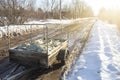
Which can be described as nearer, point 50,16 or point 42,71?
point 42,71

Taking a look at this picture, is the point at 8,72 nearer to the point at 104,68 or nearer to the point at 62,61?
the point at 62,61

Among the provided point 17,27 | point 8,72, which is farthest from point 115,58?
point 17,27

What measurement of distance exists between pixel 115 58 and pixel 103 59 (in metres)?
0.74

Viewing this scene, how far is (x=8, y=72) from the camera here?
8.80 metres

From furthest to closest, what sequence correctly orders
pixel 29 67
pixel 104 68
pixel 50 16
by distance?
pixel 50 16
pixel 104 68
pixel 29 67

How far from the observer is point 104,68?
31.9 feet

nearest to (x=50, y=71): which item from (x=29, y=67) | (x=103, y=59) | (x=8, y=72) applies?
(x=29, y=67)

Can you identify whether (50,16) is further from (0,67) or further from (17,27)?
(0,67)

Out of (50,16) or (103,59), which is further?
(50,16)

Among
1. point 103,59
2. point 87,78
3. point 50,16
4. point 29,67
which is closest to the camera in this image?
point 87,78

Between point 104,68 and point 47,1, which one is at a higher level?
point 47,1

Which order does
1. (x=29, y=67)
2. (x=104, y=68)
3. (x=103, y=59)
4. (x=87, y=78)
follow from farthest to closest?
(x=103, y=59) → (x=104, y=68) → (x=29, y=67) → (x=87, y=78)

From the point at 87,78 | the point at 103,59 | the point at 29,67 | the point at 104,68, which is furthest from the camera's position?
the point at 103,59

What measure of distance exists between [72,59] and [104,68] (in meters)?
2.34
